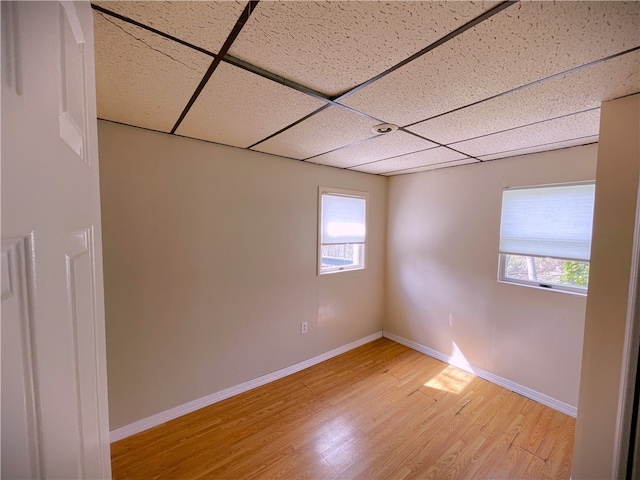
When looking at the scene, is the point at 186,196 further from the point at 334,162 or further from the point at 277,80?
the point at 334,162

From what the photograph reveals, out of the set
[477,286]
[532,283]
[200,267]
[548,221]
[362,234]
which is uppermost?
[548,221]

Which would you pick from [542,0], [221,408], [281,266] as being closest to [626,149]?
[542,0]

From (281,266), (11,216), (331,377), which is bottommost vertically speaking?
→ (331,377)

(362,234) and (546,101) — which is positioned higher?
(546,101)

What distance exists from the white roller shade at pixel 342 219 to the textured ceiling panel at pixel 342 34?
1759 mm

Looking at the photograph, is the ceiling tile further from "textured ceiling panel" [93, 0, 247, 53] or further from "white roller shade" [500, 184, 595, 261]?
"textured ceiling panel" [93, 0, 247, 53]

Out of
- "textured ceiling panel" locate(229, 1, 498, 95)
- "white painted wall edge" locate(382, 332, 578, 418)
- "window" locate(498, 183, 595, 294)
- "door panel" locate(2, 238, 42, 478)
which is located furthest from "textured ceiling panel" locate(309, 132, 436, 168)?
"white painted wall edge" locate(382, 332, 578, 418)

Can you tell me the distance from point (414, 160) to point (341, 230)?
1047 millimetres

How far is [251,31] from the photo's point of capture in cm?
86

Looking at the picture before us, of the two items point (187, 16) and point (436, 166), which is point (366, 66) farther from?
point (436, 166)

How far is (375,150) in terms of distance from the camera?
7.11 ft

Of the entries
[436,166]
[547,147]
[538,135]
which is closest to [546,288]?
[547,147]

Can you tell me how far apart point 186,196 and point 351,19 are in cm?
166

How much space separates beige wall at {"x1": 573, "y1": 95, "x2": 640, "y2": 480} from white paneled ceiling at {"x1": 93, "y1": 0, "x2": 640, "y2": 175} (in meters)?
0.18
